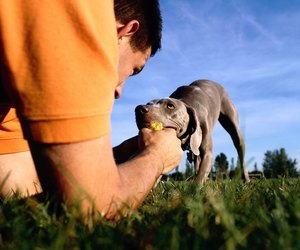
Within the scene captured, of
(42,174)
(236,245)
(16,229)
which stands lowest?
(236,245)

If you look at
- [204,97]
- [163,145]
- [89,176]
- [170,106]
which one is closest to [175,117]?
[170,106]

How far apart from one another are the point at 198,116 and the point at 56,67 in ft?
20.1

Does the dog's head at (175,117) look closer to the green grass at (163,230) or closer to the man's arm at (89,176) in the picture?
the man's arm at (89,176)

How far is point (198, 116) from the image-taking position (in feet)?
24.9

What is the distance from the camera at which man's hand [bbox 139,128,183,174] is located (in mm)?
2330

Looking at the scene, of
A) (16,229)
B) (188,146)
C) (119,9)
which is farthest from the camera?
(188,146)

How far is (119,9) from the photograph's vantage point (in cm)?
275

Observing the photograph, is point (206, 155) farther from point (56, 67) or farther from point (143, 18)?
point (56, 67)

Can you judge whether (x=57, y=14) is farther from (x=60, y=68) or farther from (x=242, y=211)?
(x=242, y=211)

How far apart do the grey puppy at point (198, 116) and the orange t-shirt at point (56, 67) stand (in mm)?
1926

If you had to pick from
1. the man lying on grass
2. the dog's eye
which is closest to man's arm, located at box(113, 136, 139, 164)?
the man lying on grass

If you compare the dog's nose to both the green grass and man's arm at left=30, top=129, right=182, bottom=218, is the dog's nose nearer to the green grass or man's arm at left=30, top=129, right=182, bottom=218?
man's arm at left=30, top=129, right=182, bottom=218

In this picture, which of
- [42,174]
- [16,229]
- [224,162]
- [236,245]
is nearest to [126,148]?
[224,162]

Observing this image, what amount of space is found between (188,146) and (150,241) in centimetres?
479
